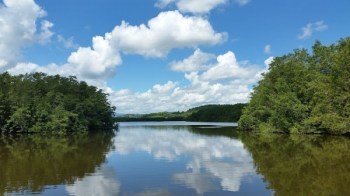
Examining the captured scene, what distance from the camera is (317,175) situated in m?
21.6

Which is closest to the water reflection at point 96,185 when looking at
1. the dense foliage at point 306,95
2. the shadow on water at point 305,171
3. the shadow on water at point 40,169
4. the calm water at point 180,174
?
the calm water at point 180,174

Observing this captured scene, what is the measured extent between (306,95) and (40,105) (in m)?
45.4

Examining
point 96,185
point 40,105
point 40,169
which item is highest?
point 40,105

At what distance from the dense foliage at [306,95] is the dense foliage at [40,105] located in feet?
110

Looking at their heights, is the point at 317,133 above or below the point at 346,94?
below

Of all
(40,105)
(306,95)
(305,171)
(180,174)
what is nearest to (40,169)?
(180,174)

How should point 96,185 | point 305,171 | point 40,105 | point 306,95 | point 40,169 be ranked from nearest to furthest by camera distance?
1. point 96,185
2. point 305,171
3. point 40,169
4. point 306,95
5. point 40,105

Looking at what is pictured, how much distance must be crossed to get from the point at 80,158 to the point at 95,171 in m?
7.12

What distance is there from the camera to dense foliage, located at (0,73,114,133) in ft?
231

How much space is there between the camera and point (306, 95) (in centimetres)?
6003

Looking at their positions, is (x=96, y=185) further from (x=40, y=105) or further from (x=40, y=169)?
(x=40, y=105)

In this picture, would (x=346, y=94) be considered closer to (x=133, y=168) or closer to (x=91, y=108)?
(x=133, y=168)

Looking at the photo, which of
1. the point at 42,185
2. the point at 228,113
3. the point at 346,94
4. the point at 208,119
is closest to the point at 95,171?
the point at 42,185

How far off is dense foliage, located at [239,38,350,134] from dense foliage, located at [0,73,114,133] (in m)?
33.4
